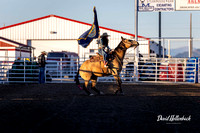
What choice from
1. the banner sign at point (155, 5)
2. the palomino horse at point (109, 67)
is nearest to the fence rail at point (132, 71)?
the banner sign at point (155, 5)

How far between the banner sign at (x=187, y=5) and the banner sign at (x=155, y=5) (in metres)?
0.59

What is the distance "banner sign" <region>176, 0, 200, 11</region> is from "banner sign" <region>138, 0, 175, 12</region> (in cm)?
59

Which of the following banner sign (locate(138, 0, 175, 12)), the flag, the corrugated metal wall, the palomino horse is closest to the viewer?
the palomino horse

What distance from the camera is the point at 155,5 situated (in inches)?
781

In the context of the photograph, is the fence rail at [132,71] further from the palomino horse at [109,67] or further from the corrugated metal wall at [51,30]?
the corrugated metal wall at [51,30]

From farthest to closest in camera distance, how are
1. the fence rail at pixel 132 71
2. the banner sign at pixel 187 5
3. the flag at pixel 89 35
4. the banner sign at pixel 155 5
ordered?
the banner sign at pixel 187 5 → the banner sign at pixel 155 5 → the fence rail at pixel 132 71 → the flag at pixel 89 35

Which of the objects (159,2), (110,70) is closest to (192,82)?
(159,2)

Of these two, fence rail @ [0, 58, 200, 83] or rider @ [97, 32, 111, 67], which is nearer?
rider @ [97, 32, 111, 67]

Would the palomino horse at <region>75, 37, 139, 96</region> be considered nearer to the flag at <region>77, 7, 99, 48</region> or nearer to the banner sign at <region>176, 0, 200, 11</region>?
the flag at <region>77, 7, 99, 48</region>

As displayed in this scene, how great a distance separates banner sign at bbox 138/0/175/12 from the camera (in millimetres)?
19828

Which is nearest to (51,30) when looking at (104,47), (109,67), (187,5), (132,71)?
(132,71)

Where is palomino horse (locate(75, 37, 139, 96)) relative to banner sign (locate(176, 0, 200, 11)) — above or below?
below

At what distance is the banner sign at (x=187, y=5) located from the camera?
66.2 ft

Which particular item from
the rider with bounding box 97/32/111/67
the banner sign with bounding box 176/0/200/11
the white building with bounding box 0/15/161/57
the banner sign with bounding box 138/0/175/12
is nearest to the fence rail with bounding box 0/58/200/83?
the banner sign with bounding box 138/0/175/12
